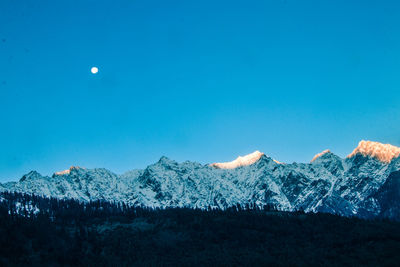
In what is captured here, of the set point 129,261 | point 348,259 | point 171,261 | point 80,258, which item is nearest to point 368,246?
point 348,259

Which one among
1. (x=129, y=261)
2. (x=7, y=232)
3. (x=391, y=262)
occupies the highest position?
(x=7, y=232)

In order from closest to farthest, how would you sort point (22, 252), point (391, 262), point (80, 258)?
1. point (391, 262)
2. point (22, 252)
3. point (80, 258)

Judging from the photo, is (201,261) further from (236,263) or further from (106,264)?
(106,264)

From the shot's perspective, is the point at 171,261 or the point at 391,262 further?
the point at 171,261

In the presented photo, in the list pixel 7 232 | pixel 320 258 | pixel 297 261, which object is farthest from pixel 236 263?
pixel 7 232

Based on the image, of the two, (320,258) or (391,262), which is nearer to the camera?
(391,262)

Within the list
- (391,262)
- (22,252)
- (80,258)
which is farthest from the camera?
(80,258)

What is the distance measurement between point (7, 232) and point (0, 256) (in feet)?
100

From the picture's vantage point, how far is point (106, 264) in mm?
186375

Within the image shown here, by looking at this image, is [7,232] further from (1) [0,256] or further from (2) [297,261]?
(2) [297,261]

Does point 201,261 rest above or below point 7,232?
below

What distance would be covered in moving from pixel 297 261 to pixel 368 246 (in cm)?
4376

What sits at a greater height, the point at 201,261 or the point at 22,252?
the point at 22,252

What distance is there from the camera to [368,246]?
198 meters
